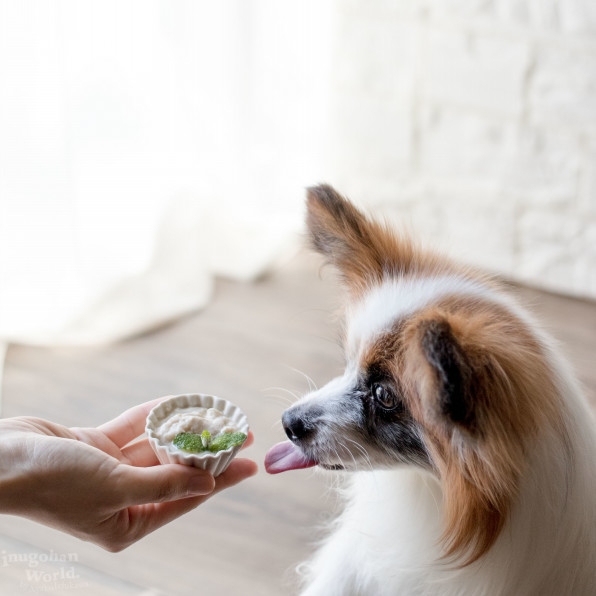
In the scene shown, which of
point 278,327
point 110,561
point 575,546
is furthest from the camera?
point 278,327

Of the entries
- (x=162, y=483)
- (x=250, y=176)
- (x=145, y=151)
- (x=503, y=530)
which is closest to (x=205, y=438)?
(x=162, y=483)

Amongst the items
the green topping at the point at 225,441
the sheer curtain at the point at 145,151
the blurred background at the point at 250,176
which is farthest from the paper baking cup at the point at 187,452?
the sheer curtain at the point at 145,151

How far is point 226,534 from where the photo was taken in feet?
6.38

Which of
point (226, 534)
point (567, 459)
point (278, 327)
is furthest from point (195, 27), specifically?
point (567, 459)

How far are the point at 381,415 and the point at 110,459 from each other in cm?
43

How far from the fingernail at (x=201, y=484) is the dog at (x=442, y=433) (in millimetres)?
159

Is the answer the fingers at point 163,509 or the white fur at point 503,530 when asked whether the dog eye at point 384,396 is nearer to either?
the white fur at point 503,530

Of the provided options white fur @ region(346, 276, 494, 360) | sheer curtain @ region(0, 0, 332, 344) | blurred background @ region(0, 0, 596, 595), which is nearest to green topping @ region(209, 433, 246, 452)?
white fur @ region(346, 276, 494, 360)

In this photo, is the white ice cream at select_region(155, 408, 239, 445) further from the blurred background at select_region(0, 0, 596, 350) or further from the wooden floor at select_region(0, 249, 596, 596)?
the blurred background at select_region(0, 0, 596, 350)

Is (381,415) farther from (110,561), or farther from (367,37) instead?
(367,37)

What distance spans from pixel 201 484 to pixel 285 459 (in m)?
0.24

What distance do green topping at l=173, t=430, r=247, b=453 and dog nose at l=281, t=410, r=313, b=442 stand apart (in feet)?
0.26

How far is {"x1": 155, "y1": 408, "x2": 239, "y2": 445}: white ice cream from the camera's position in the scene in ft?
4.62

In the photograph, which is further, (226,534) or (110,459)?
(226,534)
